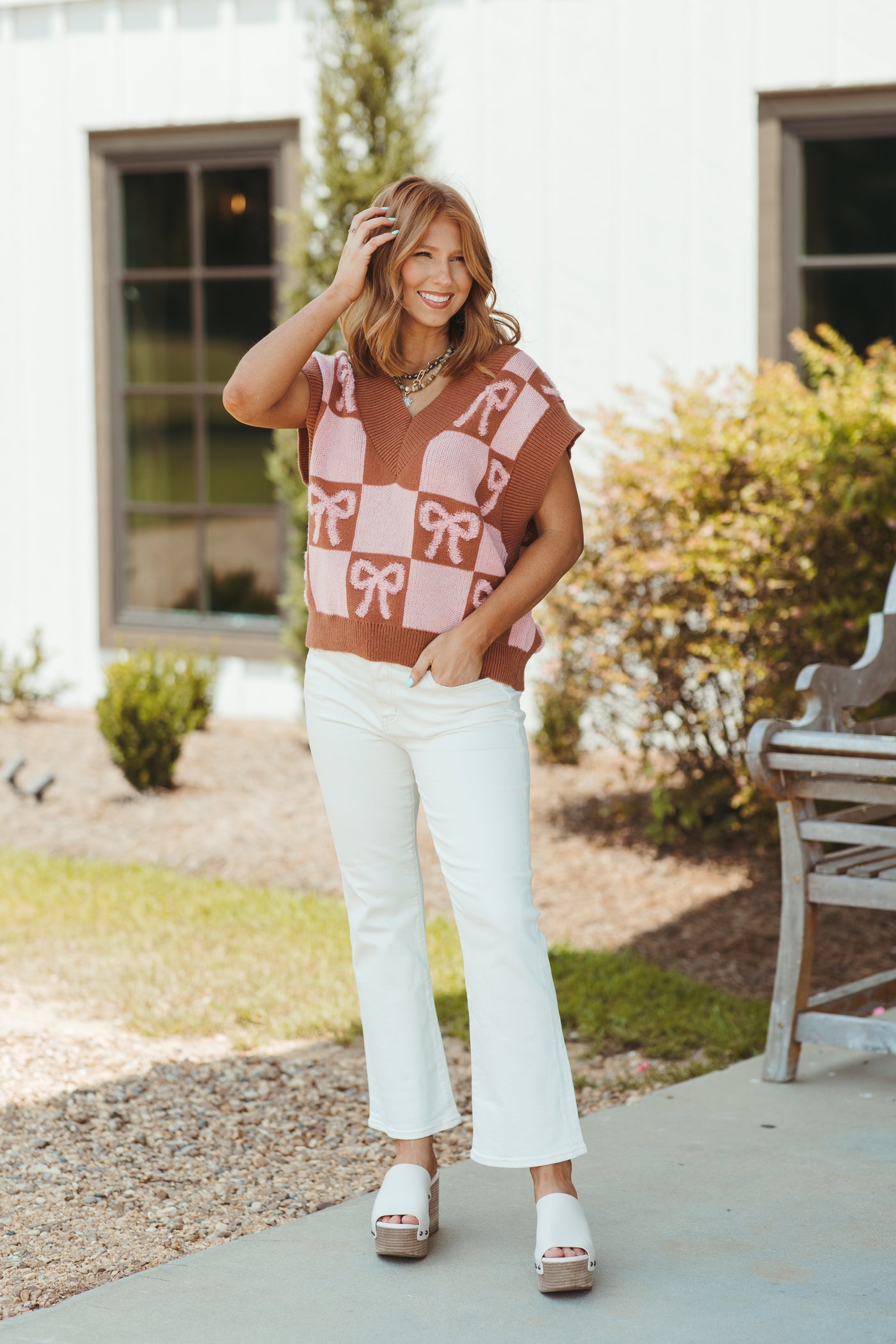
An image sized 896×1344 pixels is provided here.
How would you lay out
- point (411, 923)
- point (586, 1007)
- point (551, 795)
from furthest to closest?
point (551, 795) < point (586, 1007) < point (411, 923)

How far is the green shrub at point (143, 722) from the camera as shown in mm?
6859

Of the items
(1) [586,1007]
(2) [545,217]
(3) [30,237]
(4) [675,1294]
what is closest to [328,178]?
(2) [545,217]

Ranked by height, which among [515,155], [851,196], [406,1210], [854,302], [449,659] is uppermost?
[515,155]

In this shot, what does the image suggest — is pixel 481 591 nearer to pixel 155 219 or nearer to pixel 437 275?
pixel 437 275

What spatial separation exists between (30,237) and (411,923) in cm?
723

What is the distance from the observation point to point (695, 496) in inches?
214

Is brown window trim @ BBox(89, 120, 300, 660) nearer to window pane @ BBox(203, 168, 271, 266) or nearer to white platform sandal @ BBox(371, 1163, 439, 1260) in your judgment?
window pane @ BBox(203, 168, 271, 266)

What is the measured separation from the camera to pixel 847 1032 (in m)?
3.56

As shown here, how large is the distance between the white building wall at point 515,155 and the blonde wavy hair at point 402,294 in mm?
3702

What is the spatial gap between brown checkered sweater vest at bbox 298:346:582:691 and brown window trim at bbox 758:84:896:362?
4836 mm

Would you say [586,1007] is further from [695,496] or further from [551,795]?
[551,795]

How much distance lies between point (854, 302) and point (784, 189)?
1.93 ft

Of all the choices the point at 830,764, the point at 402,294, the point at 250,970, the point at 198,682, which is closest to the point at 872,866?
the point at 830,764

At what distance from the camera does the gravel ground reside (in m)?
2.94
